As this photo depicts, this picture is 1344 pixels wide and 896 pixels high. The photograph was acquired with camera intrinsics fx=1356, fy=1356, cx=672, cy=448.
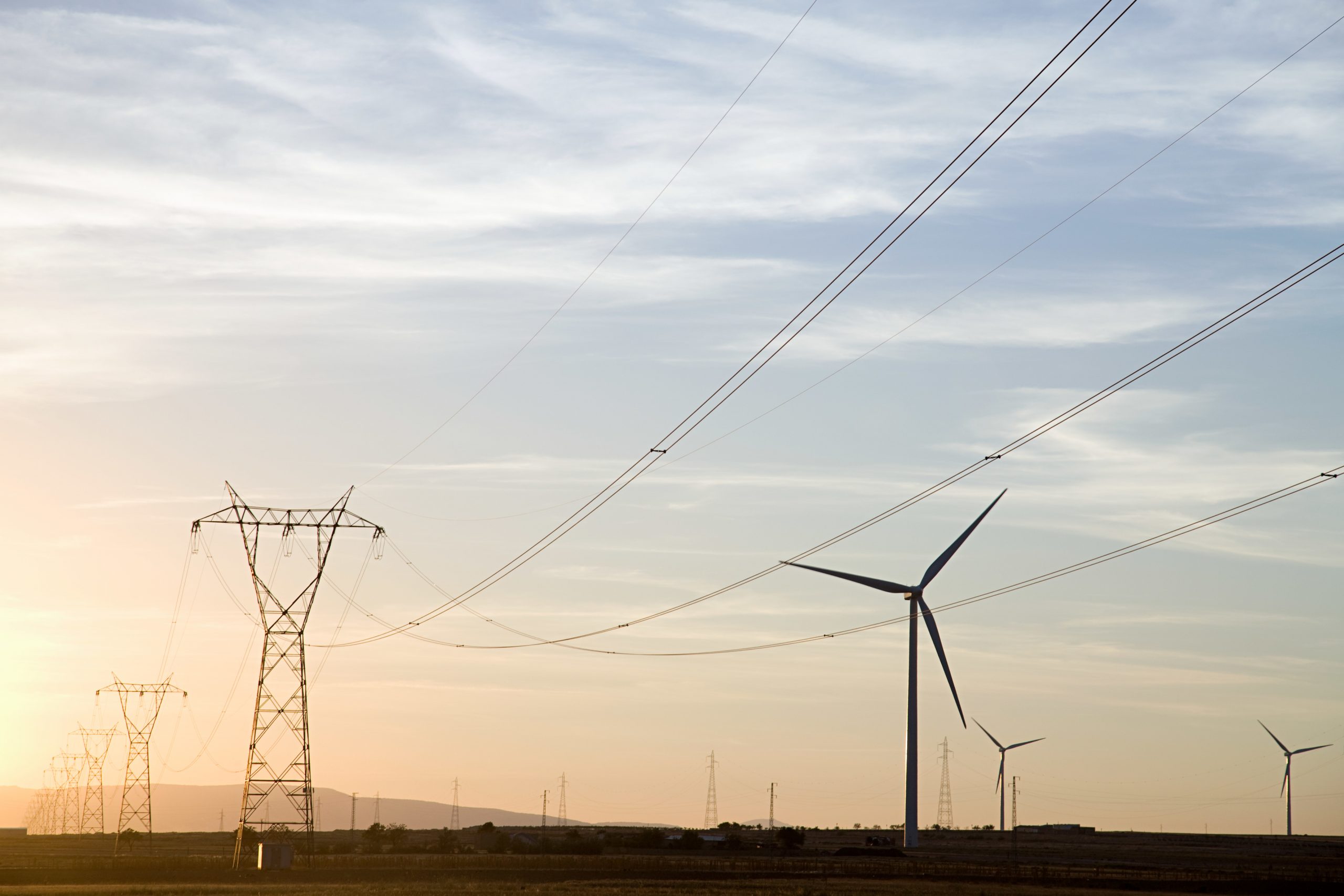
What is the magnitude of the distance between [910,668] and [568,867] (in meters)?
39.5

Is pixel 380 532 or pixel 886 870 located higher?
pixel 380 532

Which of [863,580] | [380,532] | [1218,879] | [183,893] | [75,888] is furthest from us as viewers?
[863,580]

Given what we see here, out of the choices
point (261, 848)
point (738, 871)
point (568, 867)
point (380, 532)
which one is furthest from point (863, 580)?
point (261, 848)

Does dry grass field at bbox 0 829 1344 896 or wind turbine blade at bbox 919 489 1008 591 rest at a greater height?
wind turbine blade at bbox 919 489 1008 591

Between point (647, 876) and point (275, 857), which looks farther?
point (275, 857)

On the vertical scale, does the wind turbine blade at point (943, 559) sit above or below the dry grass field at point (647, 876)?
above

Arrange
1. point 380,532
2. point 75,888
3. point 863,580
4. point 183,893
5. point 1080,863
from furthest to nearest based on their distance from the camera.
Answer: point 1080,863 → point 863,580 → point 380,532 → point 75,888 → point 183,893

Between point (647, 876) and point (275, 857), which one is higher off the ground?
point (275, 857)

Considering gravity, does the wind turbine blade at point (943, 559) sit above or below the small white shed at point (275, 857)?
above

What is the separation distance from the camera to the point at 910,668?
5340 inches

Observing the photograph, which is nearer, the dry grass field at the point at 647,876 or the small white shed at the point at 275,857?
the dry grass field at the point at 647,876

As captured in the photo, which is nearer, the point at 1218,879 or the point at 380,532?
the point at 380,532

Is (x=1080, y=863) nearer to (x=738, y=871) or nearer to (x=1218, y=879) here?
(x=1218, y=879)

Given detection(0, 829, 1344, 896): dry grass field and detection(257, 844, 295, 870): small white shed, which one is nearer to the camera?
detection(0, 829, 1344, 896): dry grass field
